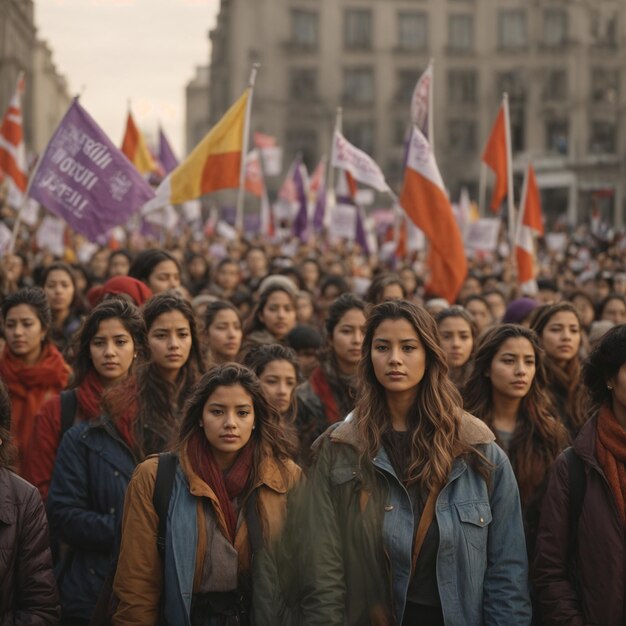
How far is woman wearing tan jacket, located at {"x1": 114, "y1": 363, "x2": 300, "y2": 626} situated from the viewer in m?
4.22

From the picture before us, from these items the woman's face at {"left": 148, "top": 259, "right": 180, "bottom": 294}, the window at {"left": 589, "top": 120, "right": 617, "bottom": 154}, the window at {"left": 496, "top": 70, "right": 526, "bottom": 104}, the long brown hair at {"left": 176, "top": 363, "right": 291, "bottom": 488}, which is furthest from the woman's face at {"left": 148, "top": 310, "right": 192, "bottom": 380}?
the window at {"left": 496, "top": 70, "right": 526, "bottom": 104}

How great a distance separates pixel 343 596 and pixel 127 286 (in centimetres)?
371

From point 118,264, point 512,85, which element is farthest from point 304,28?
point 118,264

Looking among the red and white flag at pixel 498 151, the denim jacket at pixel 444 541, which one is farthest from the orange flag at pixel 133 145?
the denim jacket at pixel 444 541

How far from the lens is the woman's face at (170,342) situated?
19.5ft

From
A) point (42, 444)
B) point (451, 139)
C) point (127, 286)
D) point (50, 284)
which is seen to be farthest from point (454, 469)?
point (451, 139)

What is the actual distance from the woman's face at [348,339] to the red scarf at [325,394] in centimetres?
21

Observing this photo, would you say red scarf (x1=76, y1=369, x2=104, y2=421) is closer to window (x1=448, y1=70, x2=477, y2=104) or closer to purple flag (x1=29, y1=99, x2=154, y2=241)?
purple flag (x1=29, y1=99, x2=154, y2=241)

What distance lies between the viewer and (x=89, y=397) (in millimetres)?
5488

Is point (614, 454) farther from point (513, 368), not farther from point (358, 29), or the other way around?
point (358, 29)

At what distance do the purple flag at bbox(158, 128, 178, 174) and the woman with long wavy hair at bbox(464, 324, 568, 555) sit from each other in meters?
13.7

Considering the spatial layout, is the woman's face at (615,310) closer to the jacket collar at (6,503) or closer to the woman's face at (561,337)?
the woman's face at (561,337)

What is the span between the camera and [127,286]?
741 centimetres

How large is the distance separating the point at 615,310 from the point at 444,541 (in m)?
6.24
